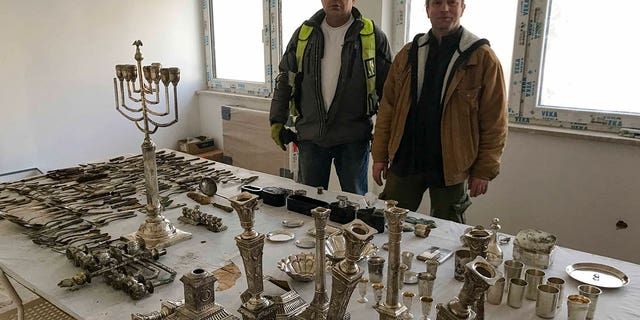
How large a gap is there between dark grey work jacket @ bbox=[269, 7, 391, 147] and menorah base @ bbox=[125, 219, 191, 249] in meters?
1.03

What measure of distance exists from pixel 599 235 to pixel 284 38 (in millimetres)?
2758

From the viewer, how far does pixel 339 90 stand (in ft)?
8.06

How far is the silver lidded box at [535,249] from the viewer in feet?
4.74

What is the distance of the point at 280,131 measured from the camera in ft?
8.56

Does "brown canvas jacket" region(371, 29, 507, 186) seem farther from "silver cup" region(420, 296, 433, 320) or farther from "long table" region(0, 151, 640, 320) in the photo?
"silver cup" region(420, 296, 433, 320)

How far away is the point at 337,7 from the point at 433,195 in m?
1.06

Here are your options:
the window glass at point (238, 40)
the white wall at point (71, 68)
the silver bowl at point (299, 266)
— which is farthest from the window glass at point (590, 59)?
the white wall at point (71, 68)

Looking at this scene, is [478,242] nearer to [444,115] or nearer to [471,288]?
[471,288]

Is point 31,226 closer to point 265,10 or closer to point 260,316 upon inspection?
point 260,316

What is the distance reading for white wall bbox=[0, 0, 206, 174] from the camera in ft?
11.1

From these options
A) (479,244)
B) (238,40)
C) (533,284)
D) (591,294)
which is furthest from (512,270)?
(238,40)

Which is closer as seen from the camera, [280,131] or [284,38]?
[280,131]

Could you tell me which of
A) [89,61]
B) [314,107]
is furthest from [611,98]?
[89,61]

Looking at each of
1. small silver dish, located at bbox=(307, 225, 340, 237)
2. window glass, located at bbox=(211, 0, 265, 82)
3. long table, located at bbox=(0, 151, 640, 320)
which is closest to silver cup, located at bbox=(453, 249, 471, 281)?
long table, located at bbox=(0, 151, 640, 320)
